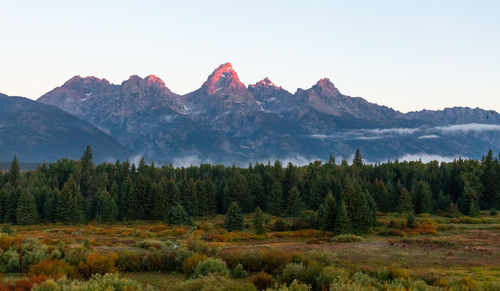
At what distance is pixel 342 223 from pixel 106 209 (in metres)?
57.0

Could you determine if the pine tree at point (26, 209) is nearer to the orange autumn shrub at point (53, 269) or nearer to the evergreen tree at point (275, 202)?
the evergreen tree at point (275, 202)

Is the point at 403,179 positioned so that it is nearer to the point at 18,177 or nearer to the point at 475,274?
the point at 475,274

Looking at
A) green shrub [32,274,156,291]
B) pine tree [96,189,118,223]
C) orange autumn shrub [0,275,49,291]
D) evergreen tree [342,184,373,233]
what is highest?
green shrub [32,274,156,291]

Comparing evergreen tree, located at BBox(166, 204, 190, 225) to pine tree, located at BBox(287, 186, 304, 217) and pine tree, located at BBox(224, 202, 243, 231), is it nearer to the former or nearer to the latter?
pine tree, located at BBox(224, 202, 243, 231)

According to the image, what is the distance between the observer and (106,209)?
8625 cm

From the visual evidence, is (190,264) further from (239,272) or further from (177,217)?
(177,217)

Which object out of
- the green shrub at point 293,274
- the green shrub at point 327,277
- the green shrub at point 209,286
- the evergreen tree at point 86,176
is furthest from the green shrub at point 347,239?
the evergreen tree at point 86,176

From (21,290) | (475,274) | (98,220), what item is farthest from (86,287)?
(98,220)

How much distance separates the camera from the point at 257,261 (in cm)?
2409

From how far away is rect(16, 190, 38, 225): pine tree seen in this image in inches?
3268

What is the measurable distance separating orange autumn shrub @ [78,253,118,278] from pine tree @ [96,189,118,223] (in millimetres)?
67900

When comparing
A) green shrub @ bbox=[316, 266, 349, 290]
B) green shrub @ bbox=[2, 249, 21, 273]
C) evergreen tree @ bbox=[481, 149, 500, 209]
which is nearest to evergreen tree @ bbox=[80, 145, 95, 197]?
green shrub @ bbox=[2, 249, 21, 273]

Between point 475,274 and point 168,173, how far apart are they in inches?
4620

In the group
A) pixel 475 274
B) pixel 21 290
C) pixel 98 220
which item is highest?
pixel 21 290
